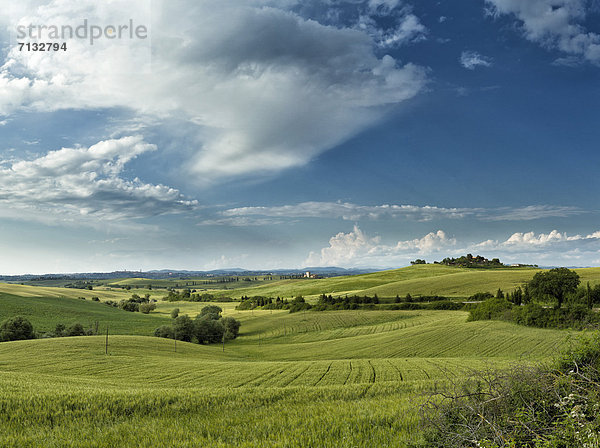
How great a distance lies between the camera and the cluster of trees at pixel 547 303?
64875mm

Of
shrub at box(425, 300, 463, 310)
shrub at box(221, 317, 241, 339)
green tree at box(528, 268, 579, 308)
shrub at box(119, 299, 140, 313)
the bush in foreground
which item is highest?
the bush in foreground

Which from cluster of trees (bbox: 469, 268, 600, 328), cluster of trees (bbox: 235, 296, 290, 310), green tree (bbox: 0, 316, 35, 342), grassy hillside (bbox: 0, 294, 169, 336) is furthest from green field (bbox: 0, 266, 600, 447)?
cluster of trees (bbox: 235, 296, 290, 310)

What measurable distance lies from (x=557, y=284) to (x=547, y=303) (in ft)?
16.8

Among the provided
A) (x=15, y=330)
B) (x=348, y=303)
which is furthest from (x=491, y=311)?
(x=15, y=330)

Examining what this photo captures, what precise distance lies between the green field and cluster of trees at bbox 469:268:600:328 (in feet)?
14.7

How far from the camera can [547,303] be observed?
3135 inches

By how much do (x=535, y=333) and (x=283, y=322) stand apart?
6092 centimetres

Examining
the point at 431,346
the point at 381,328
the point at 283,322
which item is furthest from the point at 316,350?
the point at 283,322

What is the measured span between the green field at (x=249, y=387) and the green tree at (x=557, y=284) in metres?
24.1

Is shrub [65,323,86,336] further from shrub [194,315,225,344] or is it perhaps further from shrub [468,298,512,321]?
shrub [468,298,512,321]

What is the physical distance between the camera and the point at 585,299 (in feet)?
253

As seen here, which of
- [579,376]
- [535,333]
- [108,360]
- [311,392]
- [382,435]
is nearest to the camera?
[579,376]

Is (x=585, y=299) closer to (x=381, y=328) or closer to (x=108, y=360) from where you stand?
(x=381, y=328)

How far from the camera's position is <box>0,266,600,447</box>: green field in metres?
7.44
